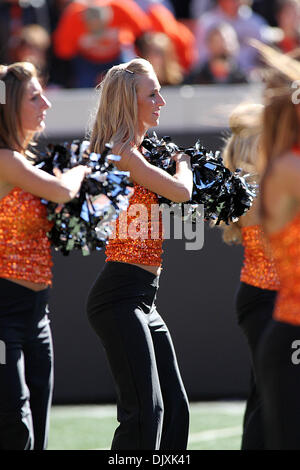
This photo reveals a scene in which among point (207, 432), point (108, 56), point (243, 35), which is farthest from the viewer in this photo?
point (243, 35)

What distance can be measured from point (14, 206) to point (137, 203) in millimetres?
505

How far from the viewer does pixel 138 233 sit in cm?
366

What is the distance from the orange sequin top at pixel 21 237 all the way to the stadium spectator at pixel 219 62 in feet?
12.5

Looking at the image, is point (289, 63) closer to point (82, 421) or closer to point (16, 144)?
point (16, 144)

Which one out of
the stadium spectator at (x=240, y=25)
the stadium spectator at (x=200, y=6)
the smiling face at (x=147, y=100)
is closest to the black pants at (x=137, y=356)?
the smiling face at (x=147, y=100)

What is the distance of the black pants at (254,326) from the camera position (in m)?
3.70

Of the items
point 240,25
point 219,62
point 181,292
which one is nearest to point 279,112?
point 181,292

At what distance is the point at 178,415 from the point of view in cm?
369

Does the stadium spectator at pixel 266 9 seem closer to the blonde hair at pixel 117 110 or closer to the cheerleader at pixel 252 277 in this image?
the cheerleader at pixel 252 277

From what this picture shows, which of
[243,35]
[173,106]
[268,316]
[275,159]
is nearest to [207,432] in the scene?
[268,316]

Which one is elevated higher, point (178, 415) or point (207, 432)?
point (178, 415)

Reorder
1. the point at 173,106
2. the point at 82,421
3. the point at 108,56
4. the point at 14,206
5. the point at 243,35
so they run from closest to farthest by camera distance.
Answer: the point at 14,206 → the point at 82,421 → the point at 173,106 → the point at 108,56 → the point at 243,35

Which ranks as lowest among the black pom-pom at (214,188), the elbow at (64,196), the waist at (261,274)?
the waist at (261,274)

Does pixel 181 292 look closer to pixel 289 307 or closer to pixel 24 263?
pixel 24 263
